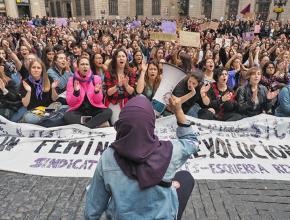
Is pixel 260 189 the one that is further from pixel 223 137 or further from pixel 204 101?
pixel 204 101

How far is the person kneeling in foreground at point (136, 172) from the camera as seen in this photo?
1.66 meters

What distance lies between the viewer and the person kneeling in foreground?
5.45 feet

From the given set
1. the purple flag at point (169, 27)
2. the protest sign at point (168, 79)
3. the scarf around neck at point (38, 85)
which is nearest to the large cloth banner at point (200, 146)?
the protest sign at point (168, 79)

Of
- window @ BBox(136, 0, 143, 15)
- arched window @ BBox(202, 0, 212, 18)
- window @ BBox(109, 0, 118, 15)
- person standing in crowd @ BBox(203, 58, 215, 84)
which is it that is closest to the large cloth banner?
person standing in crowd @ BBox(203, 58, 215, 84)

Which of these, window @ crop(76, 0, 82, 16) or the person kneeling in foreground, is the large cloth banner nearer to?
the person kneeling in foreground

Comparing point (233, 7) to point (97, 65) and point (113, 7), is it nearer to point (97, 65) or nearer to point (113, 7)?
point (113, 7)

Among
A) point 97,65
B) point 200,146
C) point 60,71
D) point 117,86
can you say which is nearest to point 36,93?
point 60,71

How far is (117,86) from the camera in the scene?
560 centimetres

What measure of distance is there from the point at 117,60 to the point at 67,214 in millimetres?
3404

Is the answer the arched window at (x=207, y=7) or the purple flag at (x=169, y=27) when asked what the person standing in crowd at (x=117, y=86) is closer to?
the purple flag at (x=169, y=27)

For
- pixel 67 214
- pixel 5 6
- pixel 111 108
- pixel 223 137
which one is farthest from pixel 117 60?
pixel 5 6

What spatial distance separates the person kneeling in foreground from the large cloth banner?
2.18 m

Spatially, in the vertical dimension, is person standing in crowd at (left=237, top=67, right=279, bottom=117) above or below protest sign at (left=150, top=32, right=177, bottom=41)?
below

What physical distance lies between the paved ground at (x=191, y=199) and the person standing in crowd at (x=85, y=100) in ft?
5.22
